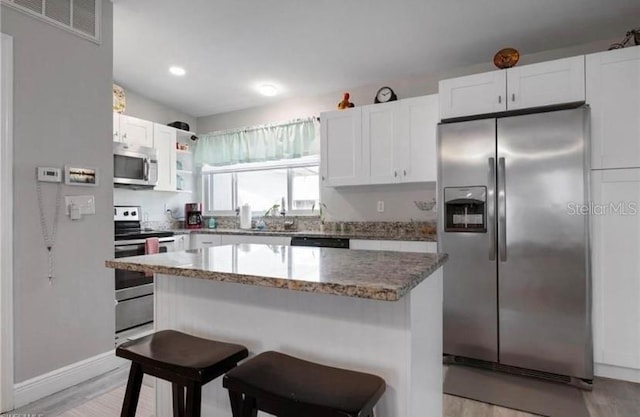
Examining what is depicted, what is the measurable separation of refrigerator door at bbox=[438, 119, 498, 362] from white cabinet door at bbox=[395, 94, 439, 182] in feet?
1.45

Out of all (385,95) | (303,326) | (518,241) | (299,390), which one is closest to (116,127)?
(385,95)

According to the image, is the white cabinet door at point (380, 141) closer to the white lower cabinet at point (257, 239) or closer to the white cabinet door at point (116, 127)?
the white lower cabinet at point (257, 239)

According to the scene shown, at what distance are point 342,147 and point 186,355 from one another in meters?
2.66

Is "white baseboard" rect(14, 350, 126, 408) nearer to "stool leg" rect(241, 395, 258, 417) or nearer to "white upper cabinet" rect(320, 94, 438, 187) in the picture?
"stool leg" rect(241, 395, 258, 417)

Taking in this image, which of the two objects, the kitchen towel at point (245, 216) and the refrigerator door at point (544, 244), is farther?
the kitchen towel at point (245, 216)

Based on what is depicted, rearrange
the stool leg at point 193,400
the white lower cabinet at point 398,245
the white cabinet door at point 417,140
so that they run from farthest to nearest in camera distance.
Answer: the white cabinet door at point 417,140
the white lower cabinet at point 398,245
the stool leg at point 193,400

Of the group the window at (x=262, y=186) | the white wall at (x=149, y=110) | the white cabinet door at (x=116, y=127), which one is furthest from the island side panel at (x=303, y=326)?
the white wall at (x=149, y=110)

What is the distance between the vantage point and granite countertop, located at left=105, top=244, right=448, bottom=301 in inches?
38.1

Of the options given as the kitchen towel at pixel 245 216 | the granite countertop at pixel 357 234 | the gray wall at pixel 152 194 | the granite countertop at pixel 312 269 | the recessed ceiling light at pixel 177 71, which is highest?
the recessed ceiling light at pixel 177 71

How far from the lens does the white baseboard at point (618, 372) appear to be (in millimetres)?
2289

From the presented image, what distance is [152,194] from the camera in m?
4.38

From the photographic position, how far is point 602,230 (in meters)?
2.33

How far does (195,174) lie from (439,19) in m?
3.74

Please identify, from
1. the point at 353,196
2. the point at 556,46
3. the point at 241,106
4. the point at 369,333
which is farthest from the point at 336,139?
the point at 369,333
